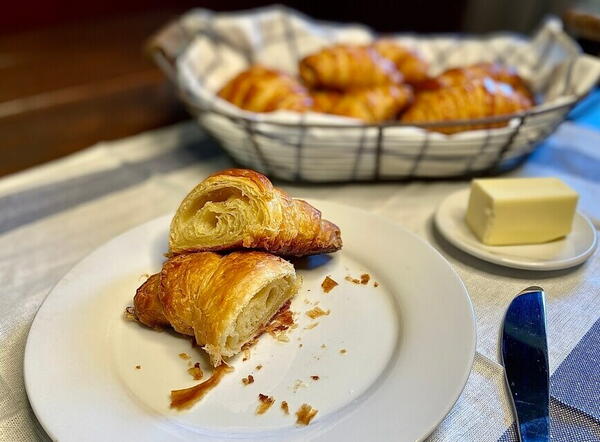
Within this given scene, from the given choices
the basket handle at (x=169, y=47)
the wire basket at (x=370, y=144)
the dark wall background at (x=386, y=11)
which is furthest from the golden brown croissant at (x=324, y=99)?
the dark wall background at (x=386, y=11)

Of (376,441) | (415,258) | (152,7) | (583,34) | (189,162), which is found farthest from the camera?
(152,7)

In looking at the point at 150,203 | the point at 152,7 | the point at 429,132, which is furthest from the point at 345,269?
the point at 152,7

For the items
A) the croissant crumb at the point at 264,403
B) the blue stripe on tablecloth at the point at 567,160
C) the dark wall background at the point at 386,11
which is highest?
the croissant crumb at the point at 264,403

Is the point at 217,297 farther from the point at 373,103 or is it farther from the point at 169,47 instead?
the point at 169,47

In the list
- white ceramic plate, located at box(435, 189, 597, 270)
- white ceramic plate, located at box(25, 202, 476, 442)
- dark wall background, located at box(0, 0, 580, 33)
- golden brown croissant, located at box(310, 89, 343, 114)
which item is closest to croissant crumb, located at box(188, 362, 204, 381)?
white ceramic plate, located at box(25, 202, 476, 442)

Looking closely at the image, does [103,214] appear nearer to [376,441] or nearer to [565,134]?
[376,441]

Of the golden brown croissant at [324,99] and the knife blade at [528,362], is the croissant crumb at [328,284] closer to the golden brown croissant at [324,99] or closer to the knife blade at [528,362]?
the knife blade at [528,362]
